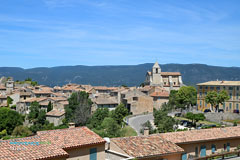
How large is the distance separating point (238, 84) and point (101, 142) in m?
52.4

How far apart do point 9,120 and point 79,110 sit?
16.1 metres

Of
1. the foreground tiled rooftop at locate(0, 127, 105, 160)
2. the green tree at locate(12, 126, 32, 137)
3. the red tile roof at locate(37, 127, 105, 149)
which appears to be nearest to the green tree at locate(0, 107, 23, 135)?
the green tree at locate(12, 126, 32, 137)

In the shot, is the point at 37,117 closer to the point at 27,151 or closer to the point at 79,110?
the point at 79,110

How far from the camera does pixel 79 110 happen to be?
74000 mm

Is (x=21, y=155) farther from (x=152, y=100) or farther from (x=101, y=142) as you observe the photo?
(x=152, y=100)

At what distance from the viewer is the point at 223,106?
68.2m

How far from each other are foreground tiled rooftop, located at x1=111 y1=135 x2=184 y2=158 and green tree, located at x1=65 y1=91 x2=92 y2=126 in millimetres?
47290

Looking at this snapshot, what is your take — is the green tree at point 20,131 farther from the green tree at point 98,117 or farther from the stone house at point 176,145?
the stone house at point 176,145

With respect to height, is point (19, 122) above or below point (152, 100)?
below

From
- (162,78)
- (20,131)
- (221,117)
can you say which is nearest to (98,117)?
(20,131)

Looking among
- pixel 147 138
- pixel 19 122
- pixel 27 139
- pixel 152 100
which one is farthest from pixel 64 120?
pixel 27 139

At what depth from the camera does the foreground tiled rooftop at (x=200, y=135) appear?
27.9 m

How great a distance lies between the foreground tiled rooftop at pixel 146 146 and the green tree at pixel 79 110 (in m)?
47.3

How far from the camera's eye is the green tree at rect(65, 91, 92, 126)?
238ft
